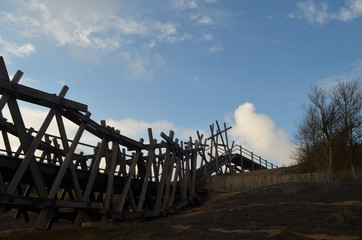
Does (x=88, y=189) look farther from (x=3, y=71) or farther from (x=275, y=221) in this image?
(x=275, y=221)

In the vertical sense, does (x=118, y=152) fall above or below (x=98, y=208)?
above

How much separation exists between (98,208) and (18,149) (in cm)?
509

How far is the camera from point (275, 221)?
10.3 m

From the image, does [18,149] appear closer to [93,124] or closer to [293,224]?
[93,124]

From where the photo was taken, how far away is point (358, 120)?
2262 centimetres

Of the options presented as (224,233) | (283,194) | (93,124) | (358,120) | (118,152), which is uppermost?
(358,120)

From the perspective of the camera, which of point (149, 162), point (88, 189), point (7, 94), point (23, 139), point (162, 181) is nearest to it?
point (7, 94)

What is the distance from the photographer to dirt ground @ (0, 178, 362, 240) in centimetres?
888

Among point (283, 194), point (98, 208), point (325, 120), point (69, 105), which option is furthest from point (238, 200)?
point (325, 120)

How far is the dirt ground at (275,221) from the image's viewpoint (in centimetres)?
888

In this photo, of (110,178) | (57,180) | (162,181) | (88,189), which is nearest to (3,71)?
(57,180)

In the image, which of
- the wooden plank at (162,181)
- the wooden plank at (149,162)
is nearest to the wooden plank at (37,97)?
the wooden plank at (149,162)

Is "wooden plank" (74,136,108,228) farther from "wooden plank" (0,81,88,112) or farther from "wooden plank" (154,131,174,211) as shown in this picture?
"wooden plank" (154,131,174,211)

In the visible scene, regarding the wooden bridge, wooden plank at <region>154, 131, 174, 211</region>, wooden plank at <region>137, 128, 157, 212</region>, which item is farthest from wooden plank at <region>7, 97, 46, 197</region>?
wooden plank at <region>154, 131, 174, 211</region>
